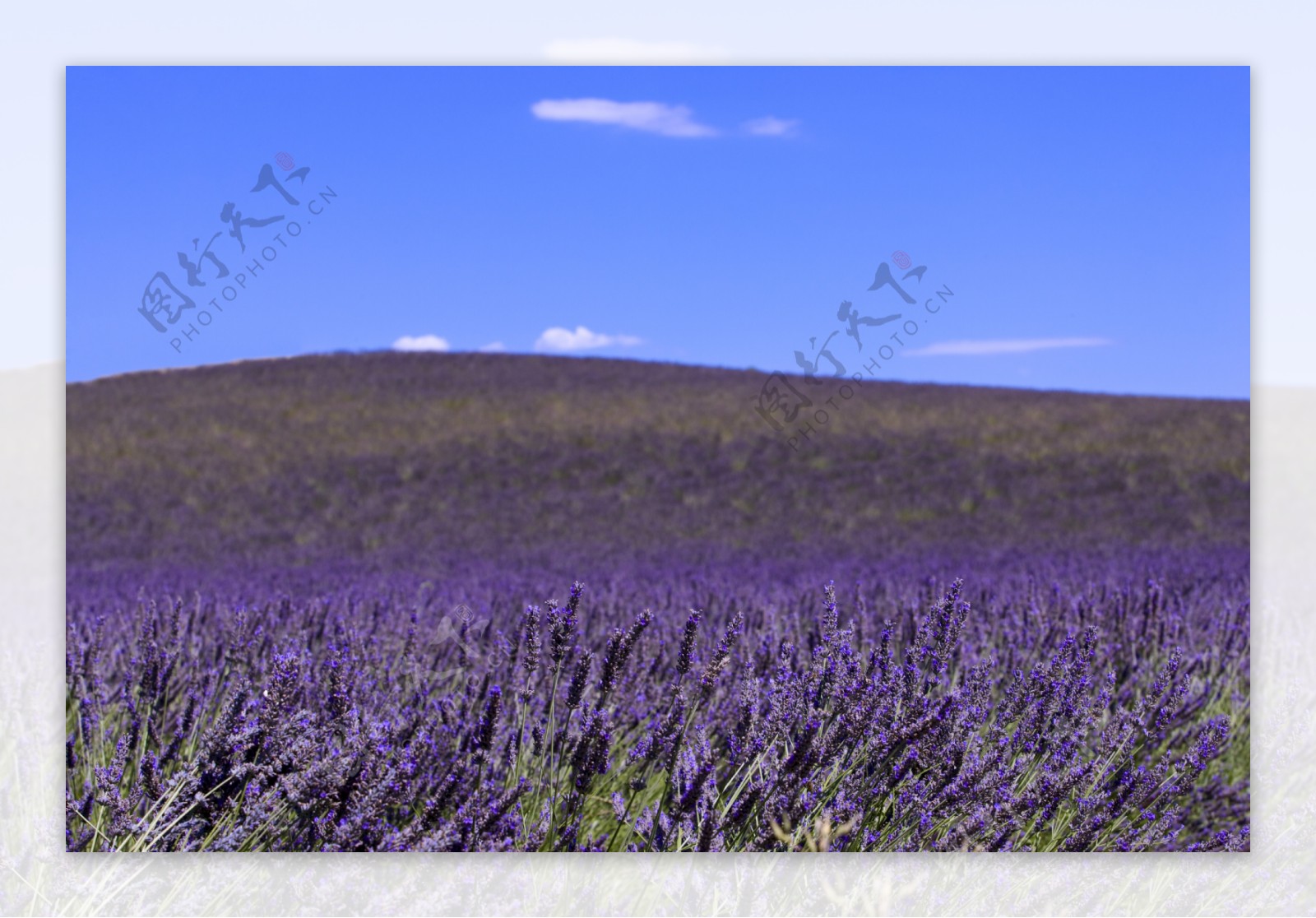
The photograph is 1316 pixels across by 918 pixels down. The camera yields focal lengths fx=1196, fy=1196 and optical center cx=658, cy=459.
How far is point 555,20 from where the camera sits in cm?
291

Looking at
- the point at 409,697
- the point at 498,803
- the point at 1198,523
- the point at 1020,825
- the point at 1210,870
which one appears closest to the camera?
the point at 498,803

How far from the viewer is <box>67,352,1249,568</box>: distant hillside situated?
9.96m

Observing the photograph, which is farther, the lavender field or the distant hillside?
the distant hillside

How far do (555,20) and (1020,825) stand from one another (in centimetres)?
215

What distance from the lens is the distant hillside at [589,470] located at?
9961 mm

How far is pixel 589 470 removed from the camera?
511 inches

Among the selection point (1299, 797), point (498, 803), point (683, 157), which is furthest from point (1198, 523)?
point (498, 803)

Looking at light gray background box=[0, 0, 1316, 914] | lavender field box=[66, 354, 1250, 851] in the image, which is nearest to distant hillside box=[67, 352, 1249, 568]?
lavender field box=[66, 354, 1250, 851]

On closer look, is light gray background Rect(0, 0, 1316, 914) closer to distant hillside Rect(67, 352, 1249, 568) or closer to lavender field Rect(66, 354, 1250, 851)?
lavender field Rect(66, 354, 1250, 851)

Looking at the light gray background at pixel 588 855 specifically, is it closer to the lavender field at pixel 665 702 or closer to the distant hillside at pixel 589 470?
the lavender field at pixel 665 702

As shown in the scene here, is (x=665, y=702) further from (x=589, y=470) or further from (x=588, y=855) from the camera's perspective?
(x=589, y=470)

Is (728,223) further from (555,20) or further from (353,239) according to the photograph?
(353,239)

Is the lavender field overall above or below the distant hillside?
below

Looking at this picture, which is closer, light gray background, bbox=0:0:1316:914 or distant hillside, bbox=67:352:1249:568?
light gray background, bbox=0:0:1316:914
